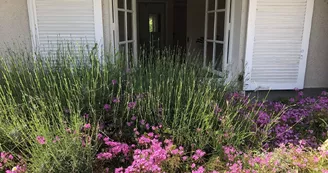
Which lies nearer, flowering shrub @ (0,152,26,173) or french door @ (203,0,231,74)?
flowering shrub @ (0,152,26,173)

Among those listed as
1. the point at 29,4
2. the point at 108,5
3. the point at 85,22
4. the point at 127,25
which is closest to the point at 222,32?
the point at 127,25

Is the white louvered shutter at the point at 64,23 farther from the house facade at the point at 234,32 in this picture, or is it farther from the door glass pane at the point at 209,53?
the door glass pane at the point at 209,53

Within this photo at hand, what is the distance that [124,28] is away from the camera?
4020mm

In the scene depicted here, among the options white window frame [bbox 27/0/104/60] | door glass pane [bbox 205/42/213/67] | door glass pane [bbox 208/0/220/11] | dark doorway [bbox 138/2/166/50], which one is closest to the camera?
white window frame [bbox 27/0/104/60]

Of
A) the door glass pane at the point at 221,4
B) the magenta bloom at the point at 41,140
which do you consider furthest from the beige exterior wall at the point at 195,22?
the magenta bloom at the point at 41,140

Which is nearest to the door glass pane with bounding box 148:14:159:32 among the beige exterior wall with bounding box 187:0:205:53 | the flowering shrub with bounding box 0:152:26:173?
the beige exterior wall with bounding box 187:0:205:53

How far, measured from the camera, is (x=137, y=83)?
108 inches

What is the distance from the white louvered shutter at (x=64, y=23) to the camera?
11.2 feet

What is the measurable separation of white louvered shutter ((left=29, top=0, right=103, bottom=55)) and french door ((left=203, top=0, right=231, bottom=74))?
1.81 meters

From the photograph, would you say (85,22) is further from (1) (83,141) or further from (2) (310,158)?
(2) (310,158)

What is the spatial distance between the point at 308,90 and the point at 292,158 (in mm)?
2535

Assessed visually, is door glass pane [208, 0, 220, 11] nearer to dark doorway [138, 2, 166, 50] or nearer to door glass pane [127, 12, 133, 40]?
door glass pane [127, 12, 133, 40]

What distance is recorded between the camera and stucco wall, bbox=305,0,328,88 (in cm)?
385

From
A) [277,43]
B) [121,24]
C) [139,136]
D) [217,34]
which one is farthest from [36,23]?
[277,43]
